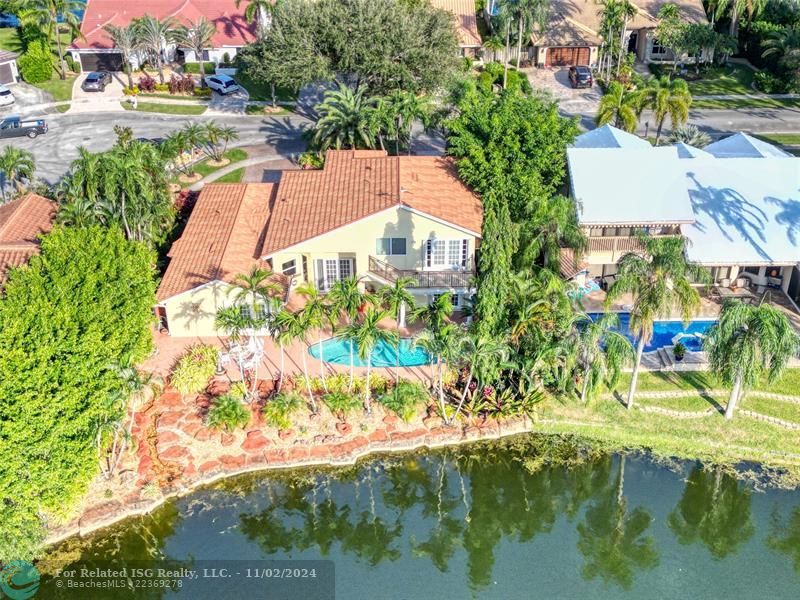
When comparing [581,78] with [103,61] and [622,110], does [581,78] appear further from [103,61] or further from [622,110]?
[103,61]

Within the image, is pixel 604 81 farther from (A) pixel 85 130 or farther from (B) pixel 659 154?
(A) pixel 85 130

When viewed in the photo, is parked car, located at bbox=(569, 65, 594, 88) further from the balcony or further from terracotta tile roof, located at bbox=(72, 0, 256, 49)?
the balcony

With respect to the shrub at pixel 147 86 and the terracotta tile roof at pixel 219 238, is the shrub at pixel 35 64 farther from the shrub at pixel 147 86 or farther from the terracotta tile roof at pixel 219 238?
the terracotta tile roof at pixel 219 238

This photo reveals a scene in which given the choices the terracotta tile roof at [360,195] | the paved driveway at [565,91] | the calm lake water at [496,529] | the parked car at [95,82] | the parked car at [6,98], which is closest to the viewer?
the calm lake water at [496,529]

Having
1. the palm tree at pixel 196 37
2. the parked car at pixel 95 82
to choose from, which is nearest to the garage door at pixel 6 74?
the parked car at pixel 95 82

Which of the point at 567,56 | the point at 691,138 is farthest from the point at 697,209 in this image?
the point at 567,56

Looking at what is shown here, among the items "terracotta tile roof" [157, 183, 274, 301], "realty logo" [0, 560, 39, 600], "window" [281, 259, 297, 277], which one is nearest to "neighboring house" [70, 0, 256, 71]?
"terracotta tile roof" [157, 183, 274, 301]

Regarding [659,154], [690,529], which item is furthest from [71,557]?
[659,154]

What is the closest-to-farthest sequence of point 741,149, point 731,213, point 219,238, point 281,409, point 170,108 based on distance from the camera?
point 281,409, point 219,238, point 731,213, point 741,149, point 170,108
